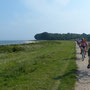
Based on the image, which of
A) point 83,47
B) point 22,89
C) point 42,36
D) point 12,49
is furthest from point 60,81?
point 42,36

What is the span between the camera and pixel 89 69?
9.17 m

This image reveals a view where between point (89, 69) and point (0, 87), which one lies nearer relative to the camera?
point (0, 87)

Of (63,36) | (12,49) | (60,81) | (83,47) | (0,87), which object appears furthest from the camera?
(63,36)

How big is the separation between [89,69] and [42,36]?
6097 inches

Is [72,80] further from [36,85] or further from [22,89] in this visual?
[22,89]

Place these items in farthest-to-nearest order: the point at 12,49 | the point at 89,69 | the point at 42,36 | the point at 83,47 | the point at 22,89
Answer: the point at 42,36, the point at 12,49, the point at 83,47, the point at 89,69, the point at 22,89

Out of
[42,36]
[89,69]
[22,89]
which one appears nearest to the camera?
A: [22,89]

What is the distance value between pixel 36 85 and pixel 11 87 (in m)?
0.96

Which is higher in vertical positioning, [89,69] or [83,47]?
[83,47]

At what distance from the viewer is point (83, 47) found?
1339 cm

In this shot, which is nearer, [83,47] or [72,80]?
[72,80]

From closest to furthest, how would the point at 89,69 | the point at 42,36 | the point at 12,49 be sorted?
the point at 89,69, the point at 12,49, the point at 42,36

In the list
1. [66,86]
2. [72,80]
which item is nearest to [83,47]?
[72,80]

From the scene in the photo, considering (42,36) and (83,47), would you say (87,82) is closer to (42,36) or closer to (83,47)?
(83,47)
